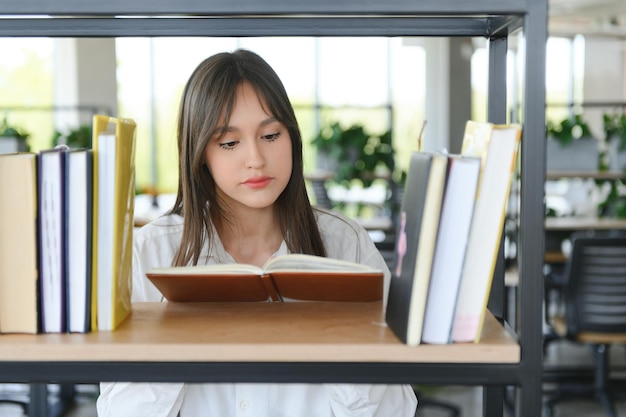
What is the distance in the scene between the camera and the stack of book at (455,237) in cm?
105

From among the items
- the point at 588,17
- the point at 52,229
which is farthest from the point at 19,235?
the point at 588,17

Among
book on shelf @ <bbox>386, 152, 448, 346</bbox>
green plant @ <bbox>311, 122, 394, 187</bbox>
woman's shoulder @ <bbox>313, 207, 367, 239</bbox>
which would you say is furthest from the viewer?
green plant @ <bbox>311, 122, 394, 187</bbox>

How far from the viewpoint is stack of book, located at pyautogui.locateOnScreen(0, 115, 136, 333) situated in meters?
1.11

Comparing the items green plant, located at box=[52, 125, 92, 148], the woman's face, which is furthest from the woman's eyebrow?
green plant, located at box=[52, 125, 92, 148]

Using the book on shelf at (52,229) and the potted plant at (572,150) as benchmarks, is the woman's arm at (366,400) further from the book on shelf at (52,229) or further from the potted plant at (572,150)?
the potted plant at (572,150)

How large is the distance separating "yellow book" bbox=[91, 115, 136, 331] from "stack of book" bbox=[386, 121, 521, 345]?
0.38 metres

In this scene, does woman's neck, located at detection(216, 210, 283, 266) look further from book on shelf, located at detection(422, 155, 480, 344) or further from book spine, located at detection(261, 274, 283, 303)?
book on shelf, located at detection(422, 155, 480, 344)

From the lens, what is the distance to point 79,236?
3.67 ft

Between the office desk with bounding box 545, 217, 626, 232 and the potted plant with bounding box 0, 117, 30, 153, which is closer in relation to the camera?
the office desk with bounding box 545, 217, 626, 232

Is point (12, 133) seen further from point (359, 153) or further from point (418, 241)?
point (418, 241)

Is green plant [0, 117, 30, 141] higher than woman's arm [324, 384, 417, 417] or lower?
higher

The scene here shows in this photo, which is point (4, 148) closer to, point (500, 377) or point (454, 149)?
point (500, 377)

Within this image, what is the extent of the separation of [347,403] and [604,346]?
3.63 meters

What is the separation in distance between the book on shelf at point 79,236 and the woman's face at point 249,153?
16.6 inches
